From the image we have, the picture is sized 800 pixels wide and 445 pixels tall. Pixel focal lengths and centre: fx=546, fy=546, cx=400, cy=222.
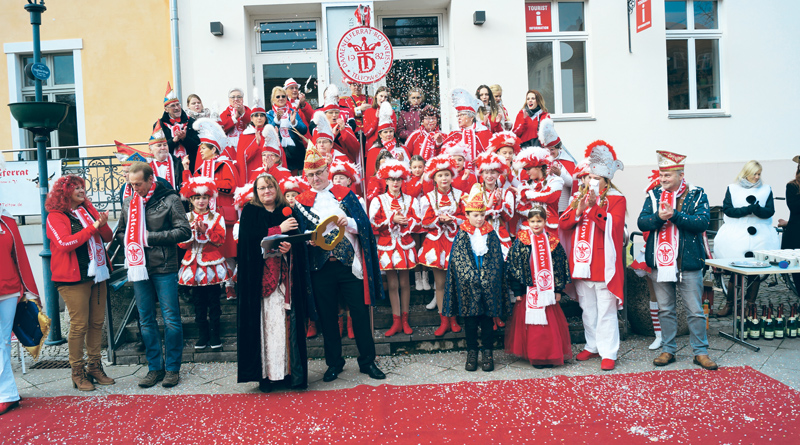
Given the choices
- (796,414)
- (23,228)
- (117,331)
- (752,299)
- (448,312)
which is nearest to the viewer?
(796,414)

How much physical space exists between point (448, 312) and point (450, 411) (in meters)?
1.13

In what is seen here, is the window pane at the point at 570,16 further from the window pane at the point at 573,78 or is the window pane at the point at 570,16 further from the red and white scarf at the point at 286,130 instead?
the red and white scarf at the point at 286,130

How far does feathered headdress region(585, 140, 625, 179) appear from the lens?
17.1 feet

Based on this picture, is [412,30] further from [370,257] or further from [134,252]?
[134,252]

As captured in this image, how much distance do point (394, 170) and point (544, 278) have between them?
75.8 inches

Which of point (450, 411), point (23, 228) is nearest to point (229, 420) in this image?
point (450, 411)

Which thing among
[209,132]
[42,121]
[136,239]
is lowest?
[136,239]

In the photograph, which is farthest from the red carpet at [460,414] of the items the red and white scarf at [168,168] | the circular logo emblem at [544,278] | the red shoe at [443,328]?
the red and white scarf at [168,168]

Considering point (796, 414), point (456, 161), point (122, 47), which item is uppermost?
point (122, 47)

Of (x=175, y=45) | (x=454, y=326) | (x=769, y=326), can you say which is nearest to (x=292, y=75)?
(x=175, y=45)

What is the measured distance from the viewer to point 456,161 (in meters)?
6.10

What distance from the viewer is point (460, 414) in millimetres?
4215

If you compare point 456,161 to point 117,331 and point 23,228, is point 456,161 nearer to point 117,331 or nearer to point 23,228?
point 117,331

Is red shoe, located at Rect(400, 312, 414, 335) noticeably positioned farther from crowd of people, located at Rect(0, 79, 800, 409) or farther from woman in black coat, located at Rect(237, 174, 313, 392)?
woman in black coat, located at Rect(237, 174, 313, 392)
